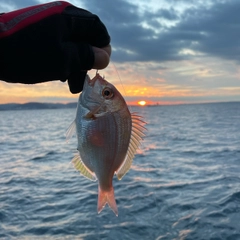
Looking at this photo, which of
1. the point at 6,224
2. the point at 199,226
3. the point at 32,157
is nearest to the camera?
the point at 199,226

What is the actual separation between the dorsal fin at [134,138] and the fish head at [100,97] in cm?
20

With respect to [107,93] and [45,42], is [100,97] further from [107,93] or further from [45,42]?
[45,42]

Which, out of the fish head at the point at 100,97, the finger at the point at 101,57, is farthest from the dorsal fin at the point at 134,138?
the finger at the point at 101,57

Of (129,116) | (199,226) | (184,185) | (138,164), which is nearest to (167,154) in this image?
(138,164)

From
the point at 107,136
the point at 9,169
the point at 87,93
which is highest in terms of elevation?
the point at 87,93

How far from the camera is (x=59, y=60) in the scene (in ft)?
7.60

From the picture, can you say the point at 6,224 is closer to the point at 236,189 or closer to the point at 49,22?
the point at 236,189

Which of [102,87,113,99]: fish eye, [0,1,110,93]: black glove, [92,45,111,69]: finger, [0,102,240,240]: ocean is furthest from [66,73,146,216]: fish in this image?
[0,102,240,240]: ocean

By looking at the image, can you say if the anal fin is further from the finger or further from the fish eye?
the finger

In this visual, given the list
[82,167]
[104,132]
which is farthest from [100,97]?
[82,167]

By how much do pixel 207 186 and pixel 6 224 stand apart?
20.7ft

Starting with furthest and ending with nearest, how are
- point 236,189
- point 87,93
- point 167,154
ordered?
point 167,154, point 236,189, point 87,93

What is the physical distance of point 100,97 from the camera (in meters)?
2.78

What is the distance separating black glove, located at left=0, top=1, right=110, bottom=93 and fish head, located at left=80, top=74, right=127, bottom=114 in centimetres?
30
